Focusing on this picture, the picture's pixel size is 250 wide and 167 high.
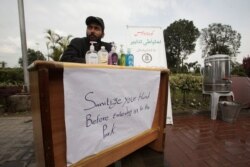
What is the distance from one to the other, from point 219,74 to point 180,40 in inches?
1383

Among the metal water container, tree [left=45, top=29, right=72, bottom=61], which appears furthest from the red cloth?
tree [left=45, top=29, right=72, bottom=61]

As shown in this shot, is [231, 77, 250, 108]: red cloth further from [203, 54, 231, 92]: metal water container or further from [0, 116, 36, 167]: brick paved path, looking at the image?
[0, 116, 36, 167]: brick paved path

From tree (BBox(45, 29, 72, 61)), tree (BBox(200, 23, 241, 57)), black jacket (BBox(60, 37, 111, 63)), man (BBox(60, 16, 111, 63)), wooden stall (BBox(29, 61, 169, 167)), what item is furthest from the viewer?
tree (BBox(200, 23, 241, 57))

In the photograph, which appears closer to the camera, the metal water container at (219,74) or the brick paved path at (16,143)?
the brick paved path at (16,143)

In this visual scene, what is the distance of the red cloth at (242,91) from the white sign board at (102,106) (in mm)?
3754

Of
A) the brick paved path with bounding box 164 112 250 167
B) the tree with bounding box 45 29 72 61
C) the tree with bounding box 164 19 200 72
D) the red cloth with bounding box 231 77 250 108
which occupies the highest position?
the tree with bounding box 164 19 200 72

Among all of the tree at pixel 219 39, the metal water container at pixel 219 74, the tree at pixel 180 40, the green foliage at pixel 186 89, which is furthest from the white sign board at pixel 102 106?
the tree at pixel 219 39

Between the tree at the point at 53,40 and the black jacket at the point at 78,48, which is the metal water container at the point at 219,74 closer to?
the black jacket at the point at 78,48

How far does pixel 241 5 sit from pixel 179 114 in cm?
566

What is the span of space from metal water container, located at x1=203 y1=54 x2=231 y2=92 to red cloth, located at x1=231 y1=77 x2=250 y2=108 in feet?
3.94

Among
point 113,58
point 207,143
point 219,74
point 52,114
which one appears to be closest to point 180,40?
point 219,74

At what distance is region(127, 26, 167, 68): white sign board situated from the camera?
3.54 m

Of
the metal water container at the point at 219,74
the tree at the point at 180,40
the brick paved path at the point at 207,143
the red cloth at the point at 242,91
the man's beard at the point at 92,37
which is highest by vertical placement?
the tree at the point at 180,40

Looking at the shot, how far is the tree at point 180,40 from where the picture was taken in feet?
116
